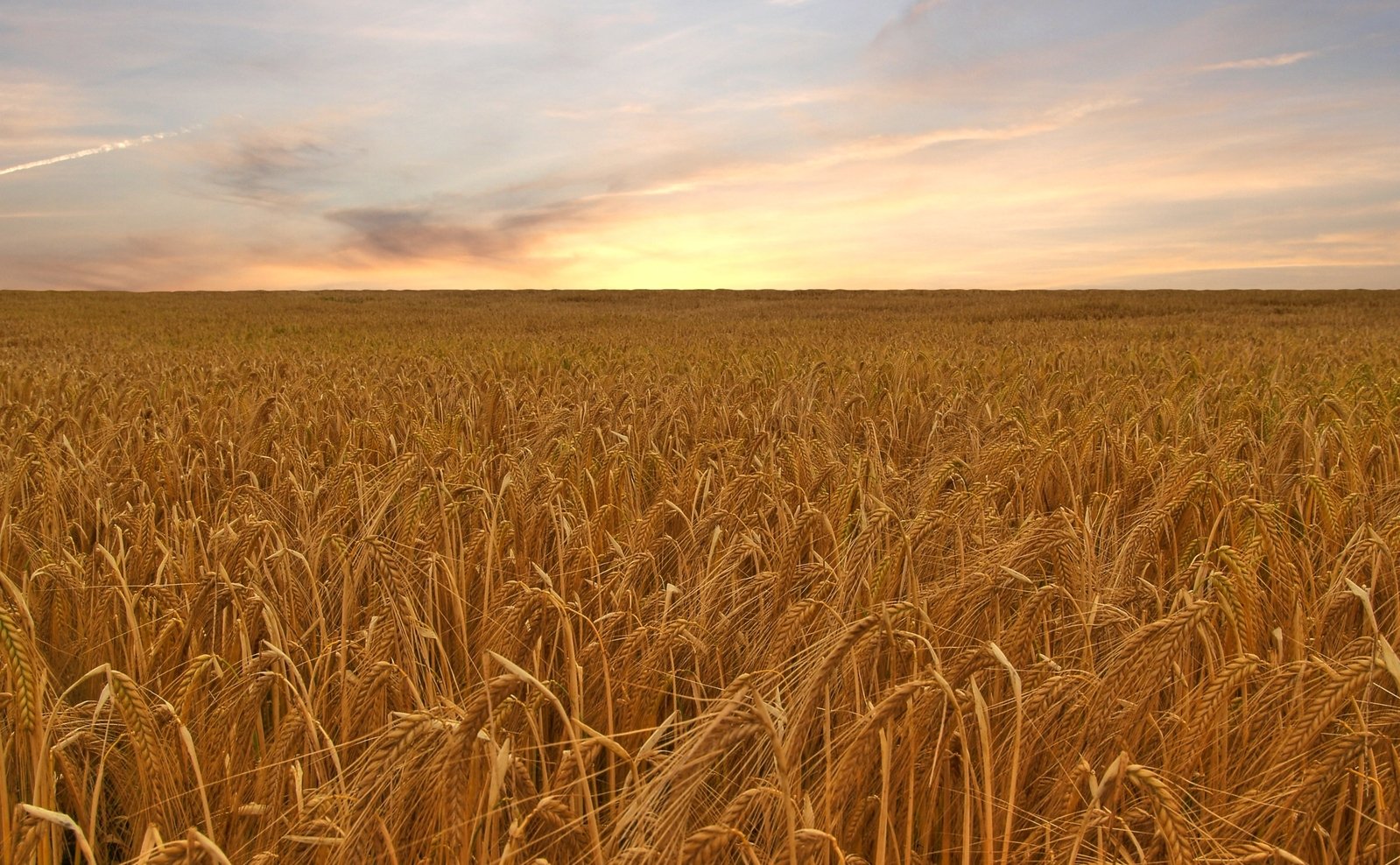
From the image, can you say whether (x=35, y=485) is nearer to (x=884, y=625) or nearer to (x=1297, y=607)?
(x=884, y=625)

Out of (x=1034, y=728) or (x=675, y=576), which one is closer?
(x=1034, y=728)

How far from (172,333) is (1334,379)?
53.4 ft

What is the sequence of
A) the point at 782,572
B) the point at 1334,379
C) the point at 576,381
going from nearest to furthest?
the point at 782,572 < the point at 1334,379 < the point at 576,381

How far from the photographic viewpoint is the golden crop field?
3.34ft

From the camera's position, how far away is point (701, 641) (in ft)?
4.80

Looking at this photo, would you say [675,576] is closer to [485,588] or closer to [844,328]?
[485,588]

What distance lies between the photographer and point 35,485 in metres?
2.94

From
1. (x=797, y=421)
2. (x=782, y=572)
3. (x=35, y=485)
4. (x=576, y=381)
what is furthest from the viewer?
(x=576, y=381)

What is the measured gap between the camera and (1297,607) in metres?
1.50

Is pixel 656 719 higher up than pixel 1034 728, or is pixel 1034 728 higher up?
pixel 1034 728

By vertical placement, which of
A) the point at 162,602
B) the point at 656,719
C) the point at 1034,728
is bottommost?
the point at 656,719

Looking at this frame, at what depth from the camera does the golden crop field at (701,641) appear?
1018mm

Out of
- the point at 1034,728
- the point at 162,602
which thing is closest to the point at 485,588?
the point at 162,602

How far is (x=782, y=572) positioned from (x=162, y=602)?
1.22m
